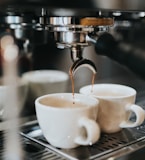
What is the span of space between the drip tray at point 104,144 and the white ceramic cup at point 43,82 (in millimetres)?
86

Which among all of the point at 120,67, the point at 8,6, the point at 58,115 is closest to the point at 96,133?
the point at 58,115

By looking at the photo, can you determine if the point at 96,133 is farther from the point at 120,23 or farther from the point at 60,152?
the point at 120,23

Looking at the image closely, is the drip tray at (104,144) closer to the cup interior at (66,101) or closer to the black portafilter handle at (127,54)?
the cup interior at (66,101)

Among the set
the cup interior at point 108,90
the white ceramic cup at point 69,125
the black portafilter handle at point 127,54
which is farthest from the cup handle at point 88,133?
the black portafilter handle at point 127,54

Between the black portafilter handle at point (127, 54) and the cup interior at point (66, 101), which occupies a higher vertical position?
the black portafilter handle at point (127, 54)

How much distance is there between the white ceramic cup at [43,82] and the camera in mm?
678

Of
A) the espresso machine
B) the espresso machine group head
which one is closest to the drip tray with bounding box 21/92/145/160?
the espresso machine

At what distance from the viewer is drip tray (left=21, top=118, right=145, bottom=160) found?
1.60 ft

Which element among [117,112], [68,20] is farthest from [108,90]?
[68,20]

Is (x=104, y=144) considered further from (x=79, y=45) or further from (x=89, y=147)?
(x=79, y=45)

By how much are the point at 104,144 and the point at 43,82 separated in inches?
8.5

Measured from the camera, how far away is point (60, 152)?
1.63 ft

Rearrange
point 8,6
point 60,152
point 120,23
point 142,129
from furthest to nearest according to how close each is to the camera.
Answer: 1. point 120,23
2. point 142,129
3. point 60,152
4. point 8,6

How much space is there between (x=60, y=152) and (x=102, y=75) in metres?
0.29
